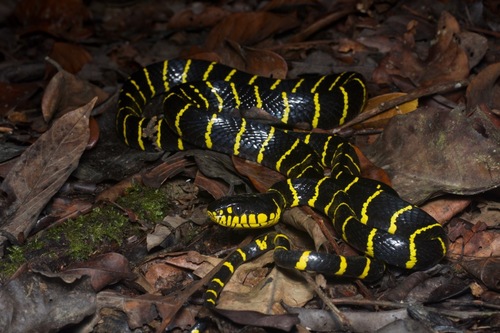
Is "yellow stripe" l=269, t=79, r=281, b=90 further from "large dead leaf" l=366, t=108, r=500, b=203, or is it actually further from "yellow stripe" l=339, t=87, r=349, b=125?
"large dead leaf" l=366, t=108, r=500, b=203

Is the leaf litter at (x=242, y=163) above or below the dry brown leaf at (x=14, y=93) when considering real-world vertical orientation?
above

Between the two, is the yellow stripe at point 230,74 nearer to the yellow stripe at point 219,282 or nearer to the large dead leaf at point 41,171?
the large dead leaf at point 41,171

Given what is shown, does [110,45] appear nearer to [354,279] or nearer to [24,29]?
[24,29]

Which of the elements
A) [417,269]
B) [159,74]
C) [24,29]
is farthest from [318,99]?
[24,29]

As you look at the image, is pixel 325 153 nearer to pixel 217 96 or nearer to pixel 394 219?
pixel 394 219

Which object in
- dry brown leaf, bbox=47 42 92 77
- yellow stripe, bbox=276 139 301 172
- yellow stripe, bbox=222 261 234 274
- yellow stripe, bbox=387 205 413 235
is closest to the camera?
yellow stripe, bbox=222 261 234 274

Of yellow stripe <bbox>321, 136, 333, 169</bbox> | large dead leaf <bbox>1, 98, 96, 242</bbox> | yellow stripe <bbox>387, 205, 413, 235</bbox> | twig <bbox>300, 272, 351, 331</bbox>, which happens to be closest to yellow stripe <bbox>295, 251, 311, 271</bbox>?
twig <bbox>300, 272, 351, 331</bbox>

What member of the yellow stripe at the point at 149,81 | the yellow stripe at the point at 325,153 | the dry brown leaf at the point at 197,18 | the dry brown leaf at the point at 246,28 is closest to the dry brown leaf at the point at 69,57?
the yellow stripe at the point at 149,81
